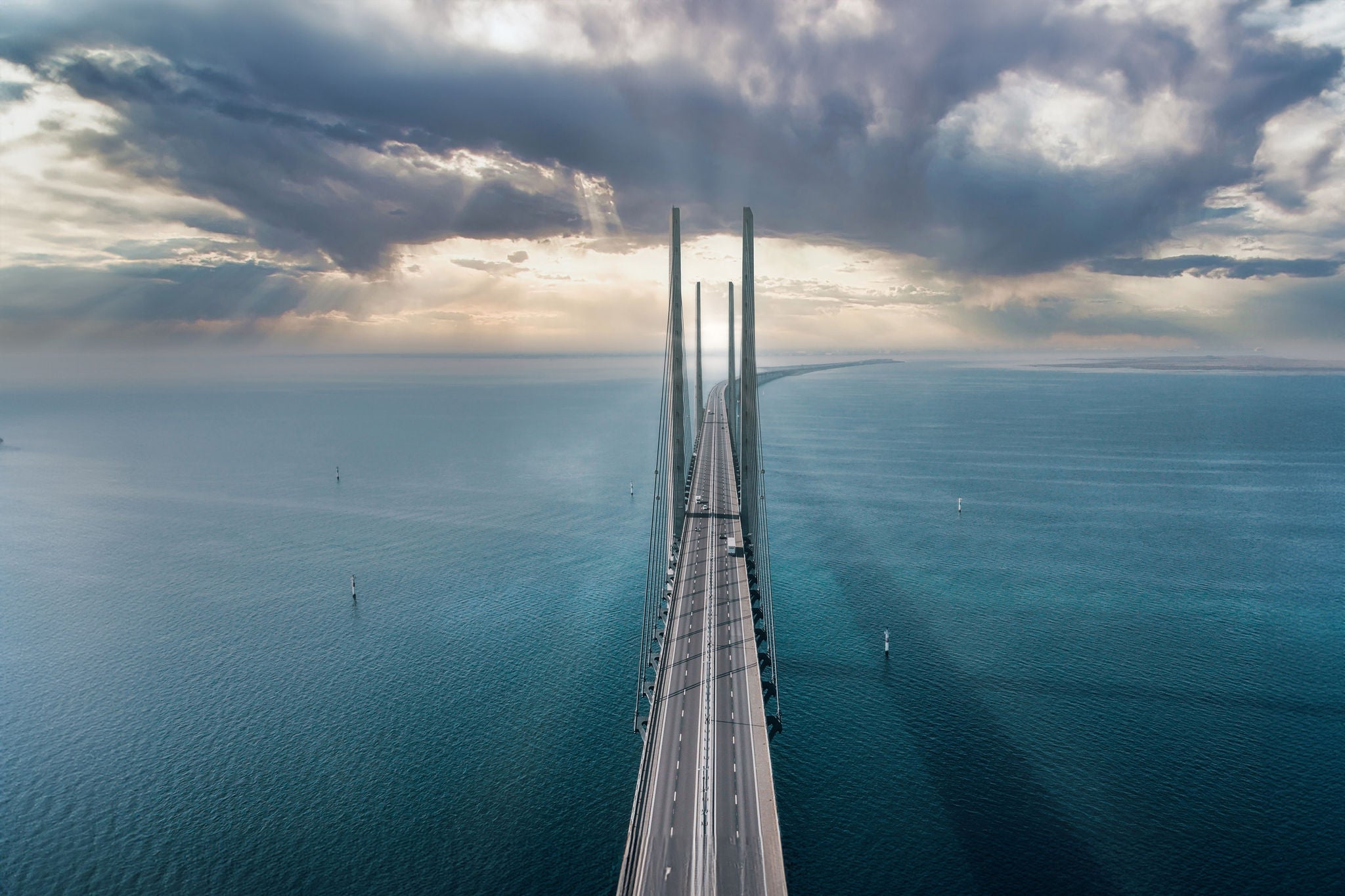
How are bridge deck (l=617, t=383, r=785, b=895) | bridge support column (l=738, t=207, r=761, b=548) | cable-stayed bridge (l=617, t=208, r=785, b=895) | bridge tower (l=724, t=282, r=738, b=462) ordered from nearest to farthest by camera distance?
bridge deck (l=617, t=383, r=785, b=895) < cable-stayed bridge (l=617, t=208, r=785, b=895) < bridge support column (l=738, t=207, r=761, b=548) < bridge tower (l=724, t=282, r=738, b=462)

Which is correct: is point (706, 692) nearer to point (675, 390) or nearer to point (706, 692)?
point (706, 692)

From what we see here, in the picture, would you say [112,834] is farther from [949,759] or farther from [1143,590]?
[1143,590]

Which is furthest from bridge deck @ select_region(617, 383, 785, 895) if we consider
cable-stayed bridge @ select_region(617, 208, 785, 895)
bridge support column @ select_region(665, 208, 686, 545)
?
bridge support column @ select_region(665, 208, 686, 545)

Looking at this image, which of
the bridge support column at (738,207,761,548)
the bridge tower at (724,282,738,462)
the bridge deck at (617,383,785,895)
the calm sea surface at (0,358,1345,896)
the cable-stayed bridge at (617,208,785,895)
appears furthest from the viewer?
the bridge tower at (724,282,738,462)

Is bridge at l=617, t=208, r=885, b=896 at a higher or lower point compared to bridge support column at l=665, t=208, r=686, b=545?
lower

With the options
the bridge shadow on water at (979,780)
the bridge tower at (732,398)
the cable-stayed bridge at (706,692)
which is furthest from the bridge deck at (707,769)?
the bridge tower at (732,398)

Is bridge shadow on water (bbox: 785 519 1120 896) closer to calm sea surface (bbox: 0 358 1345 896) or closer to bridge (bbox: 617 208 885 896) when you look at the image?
calm sea surface (bbox: 0 358 1345 896)
